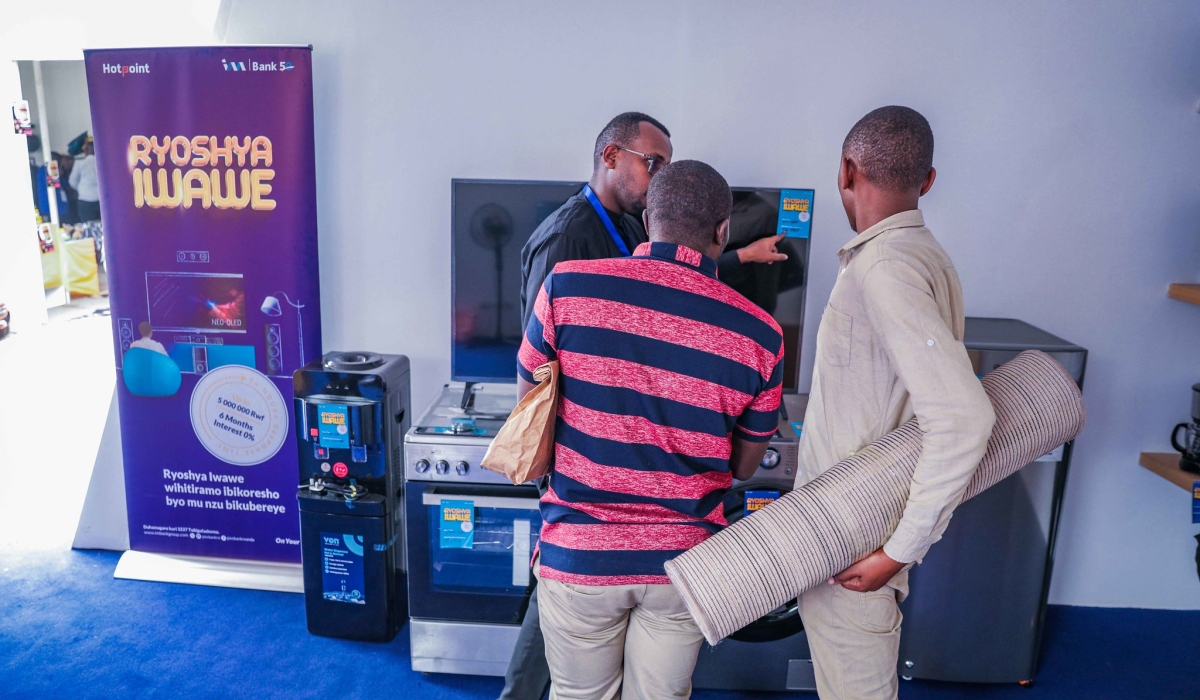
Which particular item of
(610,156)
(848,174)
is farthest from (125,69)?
(848,174)

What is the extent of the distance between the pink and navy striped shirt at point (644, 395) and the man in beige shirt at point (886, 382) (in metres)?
0.15

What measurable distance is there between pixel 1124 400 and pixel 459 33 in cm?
284

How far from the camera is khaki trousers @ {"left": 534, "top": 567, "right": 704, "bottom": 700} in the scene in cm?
150

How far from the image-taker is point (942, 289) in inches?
54.7

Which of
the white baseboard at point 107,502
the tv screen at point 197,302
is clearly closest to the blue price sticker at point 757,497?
the tv screen at point 197,302

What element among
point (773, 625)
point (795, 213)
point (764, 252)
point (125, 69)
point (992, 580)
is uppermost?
point (125, 69)

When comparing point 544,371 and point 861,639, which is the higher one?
point 544,371

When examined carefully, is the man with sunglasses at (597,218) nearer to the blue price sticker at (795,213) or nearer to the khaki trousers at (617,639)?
the khaki trousers at (617,639)

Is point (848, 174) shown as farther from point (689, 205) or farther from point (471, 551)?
point (471, 551)

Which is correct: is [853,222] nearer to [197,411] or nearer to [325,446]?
[325,446]

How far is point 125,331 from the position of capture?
2918mm

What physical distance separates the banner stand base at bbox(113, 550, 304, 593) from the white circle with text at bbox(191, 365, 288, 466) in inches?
17.0

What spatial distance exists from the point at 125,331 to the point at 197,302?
32cm

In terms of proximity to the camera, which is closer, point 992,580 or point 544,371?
point 544,371
